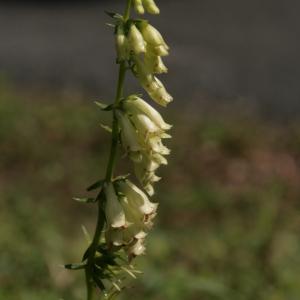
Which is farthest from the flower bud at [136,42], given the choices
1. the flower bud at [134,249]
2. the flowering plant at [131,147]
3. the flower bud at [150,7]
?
the flower bud at [134,249]

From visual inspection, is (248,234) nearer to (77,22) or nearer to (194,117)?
(194,117)

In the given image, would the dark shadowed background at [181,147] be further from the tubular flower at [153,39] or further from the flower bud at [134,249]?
the tubular flower at [153,39]

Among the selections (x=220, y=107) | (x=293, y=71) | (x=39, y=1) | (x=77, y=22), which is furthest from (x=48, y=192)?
(x=39, y=1)

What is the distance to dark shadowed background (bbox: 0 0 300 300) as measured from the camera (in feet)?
22.6

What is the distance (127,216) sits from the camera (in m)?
3.40

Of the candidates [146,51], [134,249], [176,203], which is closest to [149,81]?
[146,51]

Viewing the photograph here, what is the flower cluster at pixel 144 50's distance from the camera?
10.2ft

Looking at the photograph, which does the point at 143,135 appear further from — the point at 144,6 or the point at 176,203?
the point at 176,203

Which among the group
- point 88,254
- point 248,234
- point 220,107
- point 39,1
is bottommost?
point 39,1

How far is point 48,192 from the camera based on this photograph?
369 inches

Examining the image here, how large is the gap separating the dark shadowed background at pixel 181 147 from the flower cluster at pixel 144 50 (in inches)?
39.8

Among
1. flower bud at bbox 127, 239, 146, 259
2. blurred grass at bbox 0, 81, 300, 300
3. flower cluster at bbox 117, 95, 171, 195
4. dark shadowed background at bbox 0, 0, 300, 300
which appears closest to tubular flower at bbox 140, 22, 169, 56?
flower cluster at bbox 117, 95, 171, 195

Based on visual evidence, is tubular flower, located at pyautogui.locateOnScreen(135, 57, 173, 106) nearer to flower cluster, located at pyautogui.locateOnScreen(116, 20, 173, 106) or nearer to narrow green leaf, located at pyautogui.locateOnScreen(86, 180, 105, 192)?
flower cluster, located at pyautogui.locateOnScreen(116, 20, 173, 106)

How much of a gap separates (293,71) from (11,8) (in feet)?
21.7
